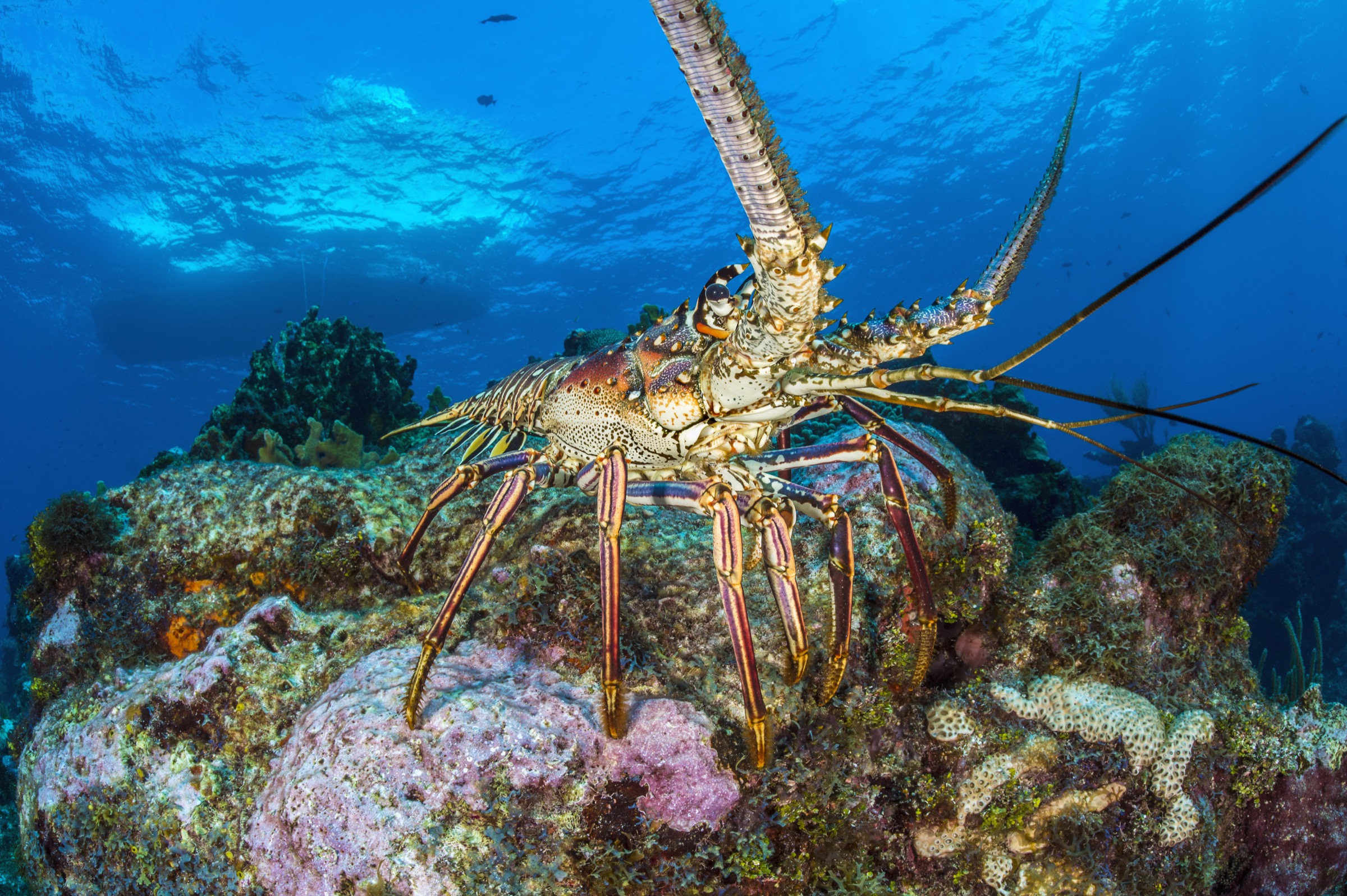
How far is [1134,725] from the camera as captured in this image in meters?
2.81

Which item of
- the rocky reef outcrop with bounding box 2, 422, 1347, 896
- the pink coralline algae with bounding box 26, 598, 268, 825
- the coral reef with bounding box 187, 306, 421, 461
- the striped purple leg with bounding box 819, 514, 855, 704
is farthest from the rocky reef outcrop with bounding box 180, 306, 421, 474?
the striped purple leg with bounding box 819, 514, 855, 704

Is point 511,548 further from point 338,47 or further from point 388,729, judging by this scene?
point 338,47

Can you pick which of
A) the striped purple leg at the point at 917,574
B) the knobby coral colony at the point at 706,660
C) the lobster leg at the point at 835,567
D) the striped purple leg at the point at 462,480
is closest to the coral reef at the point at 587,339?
the knobby coral colony at the point at 706,660

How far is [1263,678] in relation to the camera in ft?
34.2

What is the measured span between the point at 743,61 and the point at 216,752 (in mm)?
3640

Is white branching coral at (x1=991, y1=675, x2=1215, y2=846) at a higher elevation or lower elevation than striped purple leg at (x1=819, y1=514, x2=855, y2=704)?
lower

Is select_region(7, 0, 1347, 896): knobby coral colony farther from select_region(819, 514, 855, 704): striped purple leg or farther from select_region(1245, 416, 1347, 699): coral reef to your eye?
select_region(1245, 416, 1347, 699): coral reef

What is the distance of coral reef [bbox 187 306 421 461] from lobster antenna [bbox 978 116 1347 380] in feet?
26.6

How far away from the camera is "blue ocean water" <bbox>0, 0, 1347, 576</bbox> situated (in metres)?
24.7

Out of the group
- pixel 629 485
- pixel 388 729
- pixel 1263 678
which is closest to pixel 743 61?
pixel 629 485

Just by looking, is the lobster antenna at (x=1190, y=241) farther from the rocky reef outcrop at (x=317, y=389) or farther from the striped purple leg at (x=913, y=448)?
the rocky reef outcrop at (x=317, y=389)

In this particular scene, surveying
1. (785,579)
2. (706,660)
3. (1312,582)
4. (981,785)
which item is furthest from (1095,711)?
(1312,582)

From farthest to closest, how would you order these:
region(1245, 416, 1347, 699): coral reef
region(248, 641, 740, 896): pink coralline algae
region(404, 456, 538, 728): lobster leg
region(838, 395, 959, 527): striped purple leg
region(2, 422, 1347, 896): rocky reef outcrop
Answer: region(1245, 416, 1347, 699): coral reef → region(838, 395, 959, 527): striped purple leg → region(404, 456, 538, 728): lobster leg → region(2, 422, 1347, 896): rocky reef outcrop → region(248, 641, 740, 896): pink coralline algae

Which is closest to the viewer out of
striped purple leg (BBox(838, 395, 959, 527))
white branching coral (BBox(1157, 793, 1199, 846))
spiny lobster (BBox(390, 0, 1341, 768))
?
spiny lobster (BBox(390, 0, 1341, 768))
